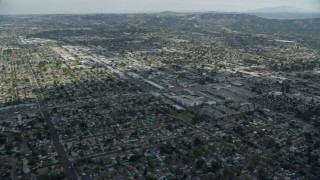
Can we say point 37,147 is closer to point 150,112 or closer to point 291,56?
point 150,112

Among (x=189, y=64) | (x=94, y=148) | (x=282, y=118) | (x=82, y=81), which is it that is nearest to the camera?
(x=94, y=148)

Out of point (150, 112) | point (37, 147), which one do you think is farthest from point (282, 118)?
point (37, 147)

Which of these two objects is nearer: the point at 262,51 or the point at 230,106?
the point at 230,106

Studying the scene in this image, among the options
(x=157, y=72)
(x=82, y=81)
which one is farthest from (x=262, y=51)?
(x=82, y=81)

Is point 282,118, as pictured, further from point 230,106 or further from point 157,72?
point 157,72

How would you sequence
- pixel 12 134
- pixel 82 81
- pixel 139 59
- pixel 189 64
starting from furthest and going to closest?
pixel 139 59 < pixel 189 64 < pixel 82 81 < pixel 12 134

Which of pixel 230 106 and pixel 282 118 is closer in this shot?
pixel 282 118

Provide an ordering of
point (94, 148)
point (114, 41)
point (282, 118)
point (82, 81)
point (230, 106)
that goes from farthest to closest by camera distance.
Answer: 1. point (114, 41)
2. point (82, 81)
3. point (230, 106)
4. point (282, 118)
5. point (94, 148)

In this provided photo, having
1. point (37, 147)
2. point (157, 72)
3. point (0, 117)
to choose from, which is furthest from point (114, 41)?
point (37, 147)

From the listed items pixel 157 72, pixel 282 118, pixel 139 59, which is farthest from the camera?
pixel 139 59
